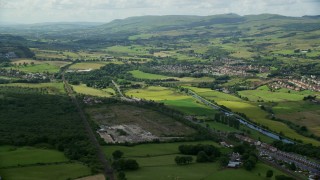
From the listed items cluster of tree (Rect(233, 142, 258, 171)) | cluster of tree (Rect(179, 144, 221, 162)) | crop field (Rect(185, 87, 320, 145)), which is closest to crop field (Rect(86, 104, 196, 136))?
cluster of tree (Rect(179, 144, 221, 162))

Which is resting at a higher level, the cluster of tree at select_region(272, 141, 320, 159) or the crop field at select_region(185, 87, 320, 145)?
the cluster of tree at select_region(272, 141, 320, 159)

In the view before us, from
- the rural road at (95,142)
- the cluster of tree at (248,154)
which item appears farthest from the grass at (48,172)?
the cluster of tree at (248,154)

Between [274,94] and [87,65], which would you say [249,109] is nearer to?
[274,94]

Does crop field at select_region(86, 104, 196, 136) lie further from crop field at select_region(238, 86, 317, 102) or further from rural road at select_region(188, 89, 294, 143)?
crop field at select_region(238, 86, 317, 102)

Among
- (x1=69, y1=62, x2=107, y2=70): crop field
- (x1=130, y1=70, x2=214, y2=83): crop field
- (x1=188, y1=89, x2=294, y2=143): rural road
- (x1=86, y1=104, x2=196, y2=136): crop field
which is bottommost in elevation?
(x1=130, y1=70, x2=214, y2=83): crop field

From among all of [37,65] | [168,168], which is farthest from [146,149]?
[37,65]

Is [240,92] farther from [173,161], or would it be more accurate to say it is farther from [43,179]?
[43,179]

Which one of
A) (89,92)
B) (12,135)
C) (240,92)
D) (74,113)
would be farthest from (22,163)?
(240,92)
